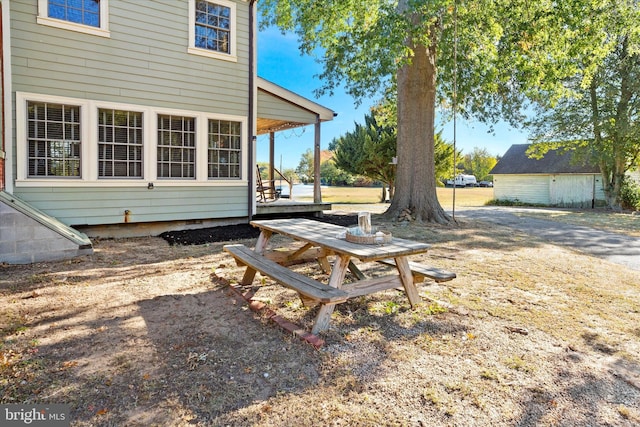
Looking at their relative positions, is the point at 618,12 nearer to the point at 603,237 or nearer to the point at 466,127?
the point at 466,127

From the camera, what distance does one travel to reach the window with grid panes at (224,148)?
328 inches

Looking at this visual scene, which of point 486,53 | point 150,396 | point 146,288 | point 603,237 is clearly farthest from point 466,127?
point 150,396

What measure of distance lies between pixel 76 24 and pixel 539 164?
2625 cm

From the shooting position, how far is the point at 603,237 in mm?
9148

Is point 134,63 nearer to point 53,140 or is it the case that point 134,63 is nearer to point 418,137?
point 53,140

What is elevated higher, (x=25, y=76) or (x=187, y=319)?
(x=25, y=76)

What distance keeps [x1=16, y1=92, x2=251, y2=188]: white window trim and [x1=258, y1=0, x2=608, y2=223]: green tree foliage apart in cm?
388

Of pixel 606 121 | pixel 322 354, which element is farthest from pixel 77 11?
pixel 606 121

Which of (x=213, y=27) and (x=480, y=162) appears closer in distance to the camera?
(x=213, y=27)

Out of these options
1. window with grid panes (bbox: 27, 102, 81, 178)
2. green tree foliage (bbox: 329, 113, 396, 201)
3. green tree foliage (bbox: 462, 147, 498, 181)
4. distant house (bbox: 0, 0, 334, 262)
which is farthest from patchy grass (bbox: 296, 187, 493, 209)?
green tree foliage (bbox: 462, 147, 498, 181)

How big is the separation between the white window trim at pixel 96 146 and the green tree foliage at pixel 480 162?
2251 inches

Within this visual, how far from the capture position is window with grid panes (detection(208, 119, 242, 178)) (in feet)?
27.3

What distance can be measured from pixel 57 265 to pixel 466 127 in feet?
41.9

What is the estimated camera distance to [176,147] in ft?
25.7
